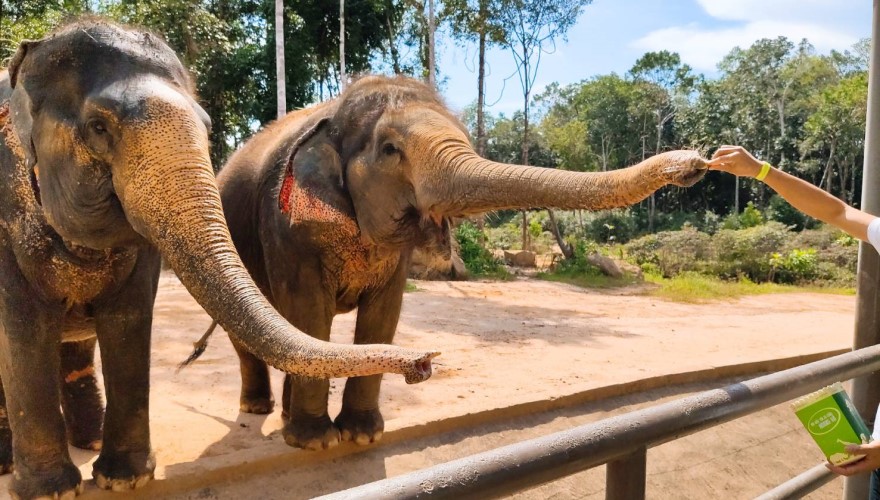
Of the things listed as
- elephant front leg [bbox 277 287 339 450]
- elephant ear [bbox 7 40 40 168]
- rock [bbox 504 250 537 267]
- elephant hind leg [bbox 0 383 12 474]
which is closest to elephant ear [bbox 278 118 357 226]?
elephant front leg [bbox 277 287 339 450]

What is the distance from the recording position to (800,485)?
2383 millimetres

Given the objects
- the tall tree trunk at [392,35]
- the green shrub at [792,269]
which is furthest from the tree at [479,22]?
the green shrub at [792,269]

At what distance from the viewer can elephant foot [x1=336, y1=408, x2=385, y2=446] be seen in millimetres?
3637

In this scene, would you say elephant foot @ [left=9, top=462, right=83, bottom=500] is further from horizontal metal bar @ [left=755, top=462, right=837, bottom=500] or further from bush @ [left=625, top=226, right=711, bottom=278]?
bush @ [left=625, top=226, right=711, bottom=278]

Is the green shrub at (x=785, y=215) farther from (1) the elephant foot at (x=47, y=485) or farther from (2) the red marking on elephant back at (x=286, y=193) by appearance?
(1) the elephant foot at (x=47, y=485)

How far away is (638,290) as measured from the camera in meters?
16.5

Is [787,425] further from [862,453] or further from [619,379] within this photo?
[862,453]

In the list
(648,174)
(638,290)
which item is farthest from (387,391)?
(638,290)

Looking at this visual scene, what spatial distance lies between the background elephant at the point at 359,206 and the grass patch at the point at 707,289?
1222 centimetres

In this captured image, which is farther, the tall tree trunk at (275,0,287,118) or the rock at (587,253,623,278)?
the rock at (587,253,623,278)

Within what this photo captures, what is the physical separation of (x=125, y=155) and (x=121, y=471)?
54.8 inches

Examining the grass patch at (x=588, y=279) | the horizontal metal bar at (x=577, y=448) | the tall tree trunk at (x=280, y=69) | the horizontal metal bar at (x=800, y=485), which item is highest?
the tall tree trunk at (x=280, y=69)

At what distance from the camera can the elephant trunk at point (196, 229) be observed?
182 centimetres

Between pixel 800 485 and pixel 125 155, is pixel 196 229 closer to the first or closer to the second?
pixel 125 155
